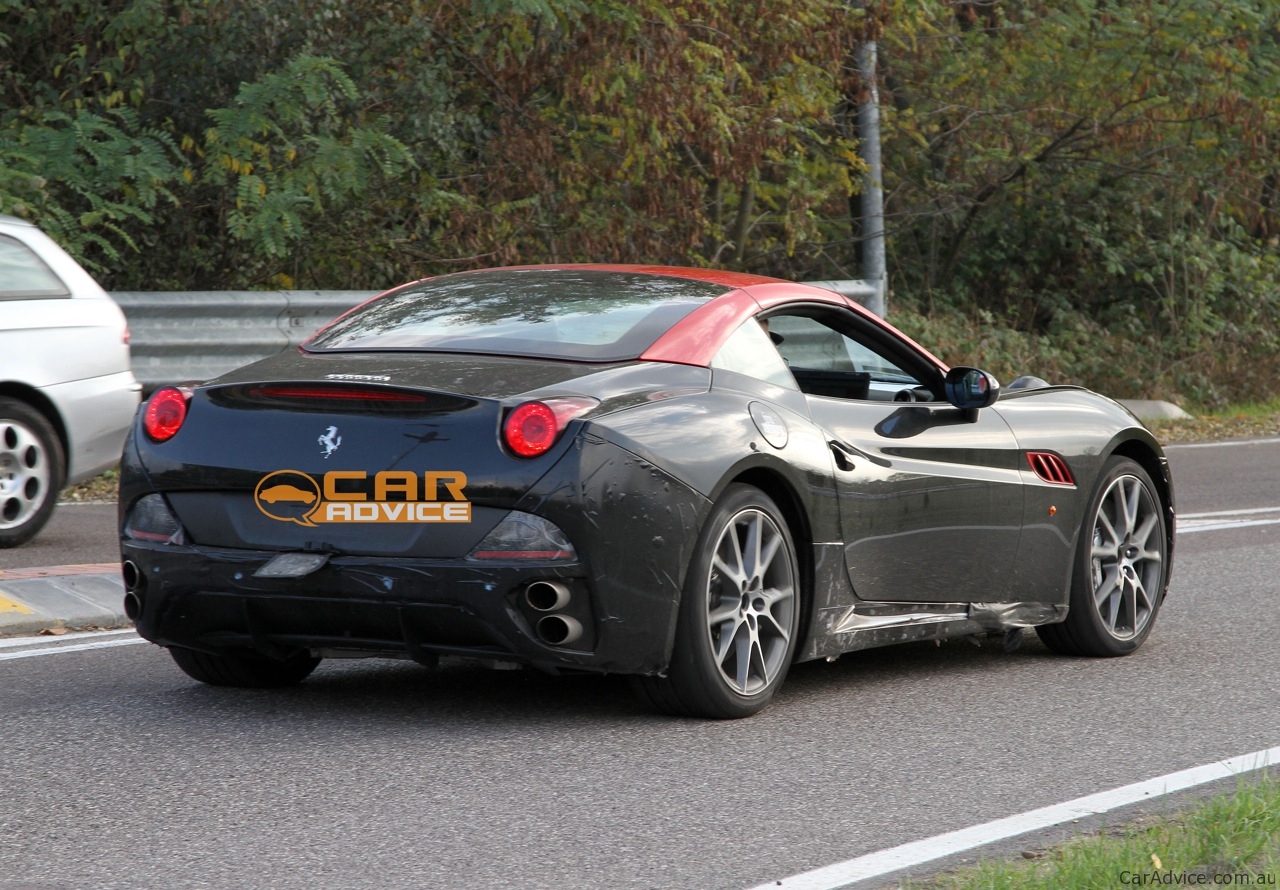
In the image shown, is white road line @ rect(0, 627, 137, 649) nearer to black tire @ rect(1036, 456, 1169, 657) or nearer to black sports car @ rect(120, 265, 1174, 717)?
black sports car @ rect(120, 265, 1174, 717)

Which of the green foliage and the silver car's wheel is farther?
the green foliage

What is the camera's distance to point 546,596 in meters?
5.07

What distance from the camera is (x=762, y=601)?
5609 mm

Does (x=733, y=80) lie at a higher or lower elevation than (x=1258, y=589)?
higher

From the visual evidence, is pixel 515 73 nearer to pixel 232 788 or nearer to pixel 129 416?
pixel 129 416

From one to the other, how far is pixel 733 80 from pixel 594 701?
38.6 feet

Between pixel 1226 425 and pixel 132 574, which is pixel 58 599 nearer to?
pixel 132 574

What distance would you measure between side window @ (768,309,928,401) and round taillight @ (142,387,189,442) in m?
2.06

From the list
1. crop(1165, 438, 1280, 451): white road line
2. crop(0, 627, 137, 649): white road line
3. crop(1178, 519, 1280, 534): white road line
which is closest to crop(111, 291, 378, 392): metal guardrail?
crop(0, 627, 137, 649): white road line

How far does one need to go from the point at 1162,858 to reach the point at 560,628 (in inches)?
69.3

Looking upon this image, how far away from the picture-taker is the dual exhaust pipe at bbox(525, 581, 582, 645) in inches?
199

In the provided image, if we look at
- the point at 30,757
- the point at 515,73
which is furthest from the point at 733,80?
the point at 30,757

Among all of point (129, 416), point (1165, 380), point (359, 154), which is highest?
point (359, 154)

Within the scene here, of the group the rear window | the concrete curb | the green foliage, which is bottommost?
the concrete curb
